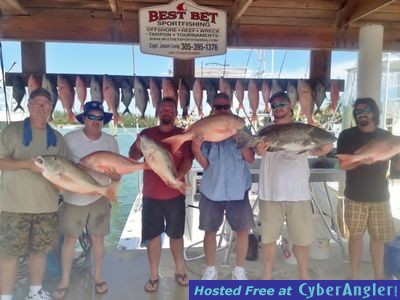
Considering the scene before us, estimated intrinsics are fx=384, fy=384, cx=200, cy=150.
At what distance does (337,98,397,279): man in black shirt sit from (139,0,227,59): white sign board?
135cm

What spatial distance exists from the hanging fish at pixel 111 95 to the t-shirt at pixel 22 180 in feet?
2.52

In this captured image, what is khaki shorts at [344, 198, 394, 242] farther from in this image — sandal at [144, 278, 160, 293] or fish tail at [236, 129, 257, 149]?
sandal at [144, 278, 160, 293]

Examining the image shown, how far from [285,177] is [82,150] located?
1.56 metres

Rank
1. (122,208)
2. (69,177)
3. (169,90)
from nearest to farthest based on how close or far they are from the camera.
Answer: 1. (69,177)
2. (169,90)
3. (122,208)

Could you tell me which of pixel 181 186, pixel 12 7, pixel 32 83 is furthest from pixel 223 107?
pixel 12 7

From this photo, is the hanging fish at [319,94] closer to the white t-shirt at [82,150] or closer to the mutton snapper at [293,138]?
the mutton snapper at [293,138]

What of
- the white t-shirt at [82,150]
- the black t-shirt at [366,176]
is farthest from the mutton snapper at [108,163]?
the black t-shirt at [366,176]

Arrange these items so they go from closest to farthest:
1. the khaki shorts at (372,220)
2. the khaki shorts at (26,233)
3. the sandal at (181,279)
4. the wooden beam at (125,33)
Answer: the khaki shorts at (26,233) → the khaki shorts at (372,220) → the sandal at (181,279) → the wooden beam at (125,33)

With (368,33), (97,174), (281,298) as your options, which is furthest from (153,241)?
(368,33)

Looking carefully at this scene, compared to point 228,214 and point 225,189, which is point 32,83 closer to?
point 225,189

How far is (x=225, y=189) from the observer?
304 centimetres

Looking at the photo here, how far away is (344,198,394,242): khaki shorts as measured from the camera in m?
3.08

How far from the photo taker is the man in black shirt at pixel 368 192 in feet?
10.1

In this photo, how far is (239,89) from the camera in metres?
3.53
